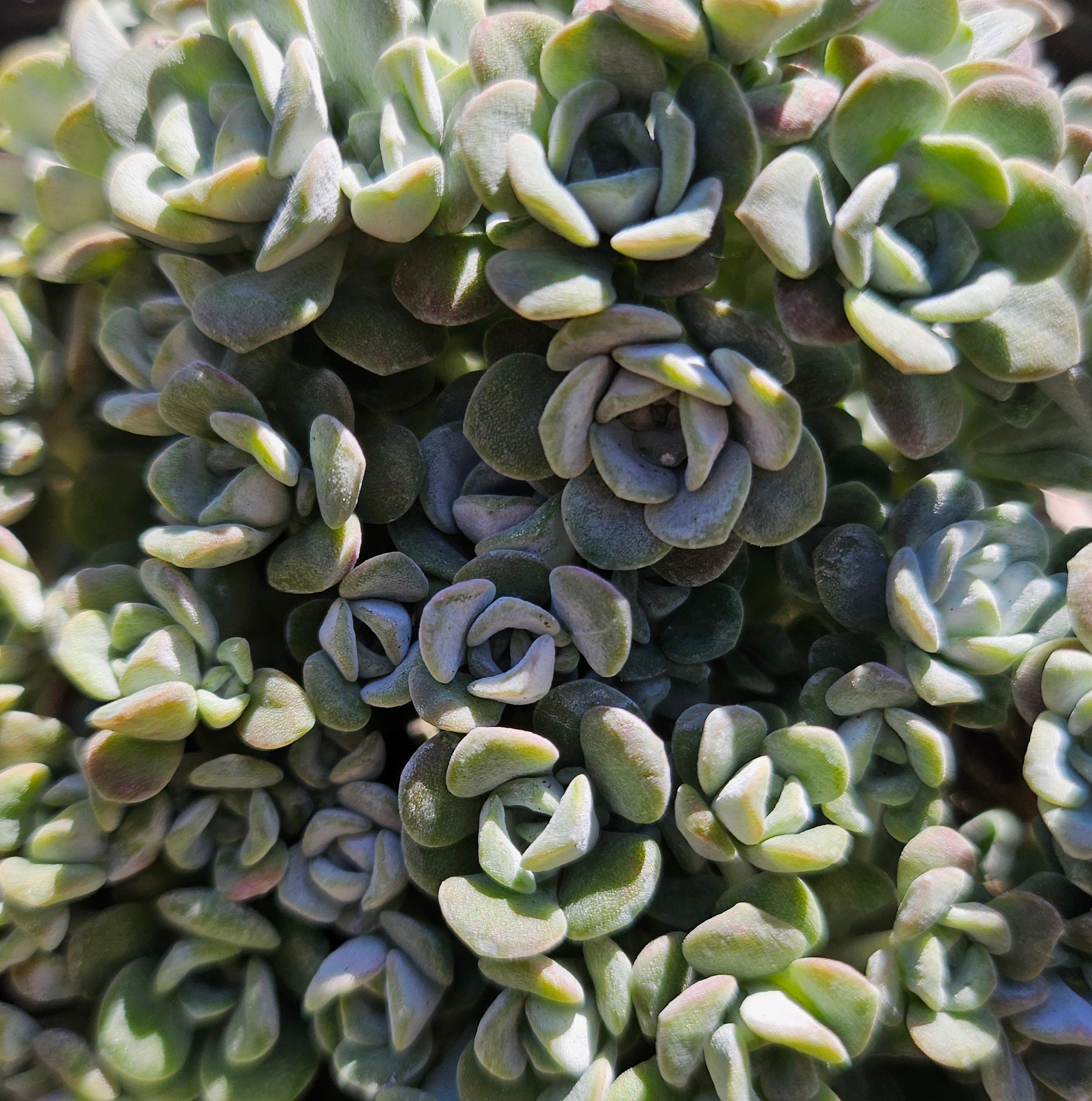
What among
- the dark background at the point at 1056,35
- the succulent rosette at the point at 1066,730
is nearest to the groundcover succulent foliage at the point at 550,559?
the succulent rosette at the point at 1066,730

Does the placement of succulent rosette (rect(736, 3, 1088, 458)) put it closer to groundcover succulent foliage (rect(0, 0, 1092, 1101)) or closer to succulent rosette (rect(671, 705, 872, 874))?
groundcover succulent foliage (rect(0, 0, 1092, 1101))

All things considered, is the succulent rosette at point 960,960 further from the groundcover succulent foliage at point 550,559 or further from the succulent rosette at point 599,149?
the succulent rosette at point 599,149

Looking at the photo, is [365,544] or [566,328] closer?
[566,328]

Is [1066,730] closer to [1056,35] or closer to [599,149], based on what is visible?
[599,149]

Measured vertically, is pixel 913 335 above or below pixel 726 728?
above

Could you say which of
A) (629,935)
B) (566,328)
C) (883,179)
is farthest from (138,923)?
(883,179)

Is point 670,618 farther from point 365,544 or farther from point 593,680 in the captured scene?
point 365,544
